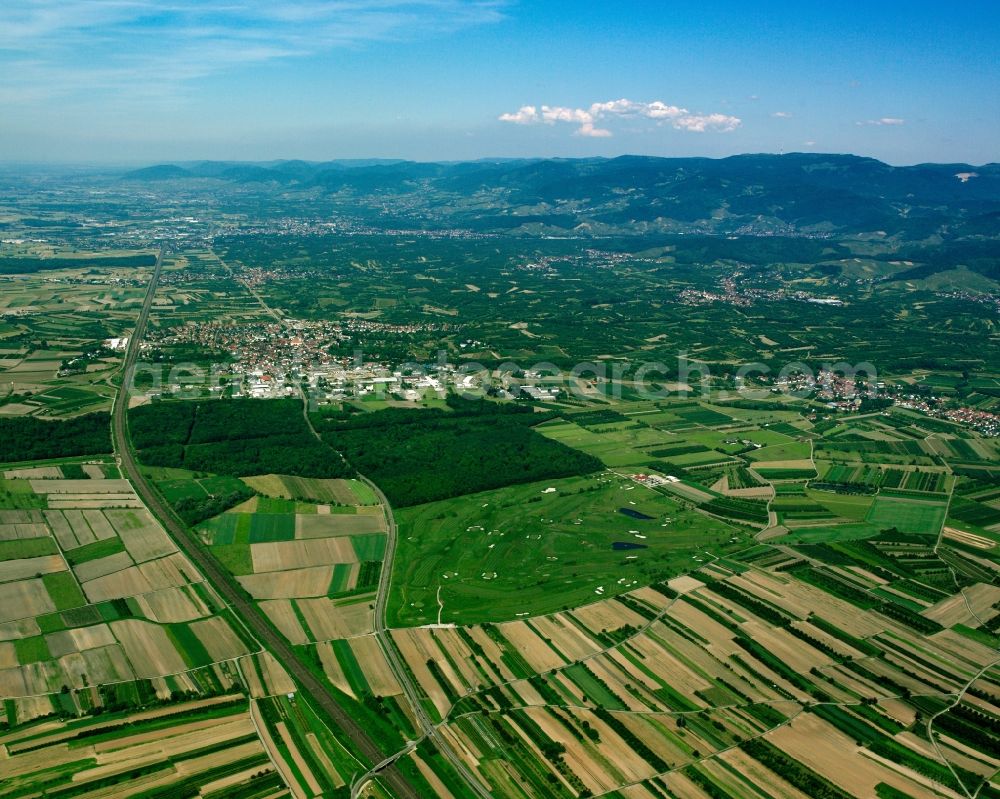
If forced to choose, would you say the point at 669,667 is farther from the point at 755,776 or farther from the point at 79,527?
the point at 79,527

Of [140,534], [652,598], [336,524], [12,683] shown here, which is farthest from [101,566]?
[652,598]

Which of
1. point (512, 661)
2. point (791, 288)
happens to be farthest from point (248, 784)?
point (791, 288)

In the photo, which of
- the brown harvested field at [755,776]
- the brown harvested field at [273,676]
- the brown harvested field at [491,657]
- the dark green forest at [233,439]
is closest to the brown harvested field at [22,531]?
the dark green forest at [233,439]

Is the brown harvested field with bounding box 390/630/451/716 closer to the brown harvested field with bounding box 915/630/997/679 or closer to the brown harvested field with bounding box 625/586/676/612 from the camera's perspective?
the brown harvested field with bounding box 625/586/676/612

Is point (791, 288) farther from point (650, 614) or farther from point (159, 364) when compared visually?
point (650, 614)

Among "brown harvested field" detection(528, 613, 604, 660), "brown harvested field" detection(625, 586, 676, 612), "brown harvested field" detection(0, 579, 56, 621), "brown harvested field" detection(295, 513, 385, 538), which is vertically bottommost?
"brown harvested field" detection(528, 613, 604, 660)

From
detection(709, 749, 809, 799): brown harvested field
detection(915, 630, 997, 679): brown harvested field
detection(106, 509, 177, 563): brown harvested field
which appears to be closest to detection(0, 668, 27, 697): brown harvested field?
detection(106, 509, 177, 563): brown harvested field

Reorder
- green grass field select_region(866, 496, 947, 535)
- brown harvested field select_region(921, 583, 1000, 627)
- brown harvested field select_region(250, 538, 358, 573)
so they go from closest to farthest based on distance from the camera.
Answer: brown harvested field select_region(921, 583, 1000, 627) < brown harvested field select_region(250, 538, 358, 573) < green grass field select_region(866, 496, 947, 535)
